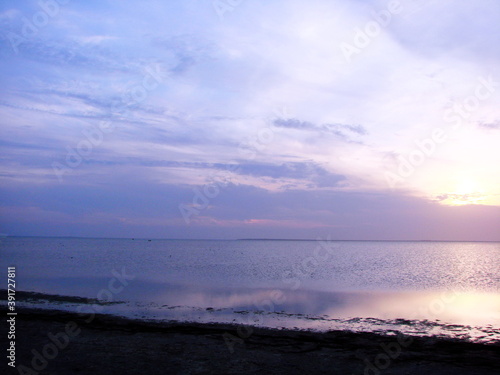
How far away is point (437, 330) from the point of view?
17.3m

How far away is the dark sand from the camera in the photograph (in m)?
10.8

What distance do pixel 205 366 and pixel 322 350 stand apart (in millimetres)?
4200

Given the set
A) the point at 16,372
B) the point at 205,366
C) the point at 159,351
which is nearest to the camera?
the point at 16,372

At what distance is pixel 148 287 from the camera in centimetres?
3203

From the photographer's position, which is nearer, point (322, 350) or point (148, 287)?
point (322, 350)

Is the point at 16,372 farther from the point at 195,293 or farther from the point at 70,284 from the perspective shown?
the point at 70,284

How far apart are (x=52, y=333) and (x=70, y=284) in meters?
20.9

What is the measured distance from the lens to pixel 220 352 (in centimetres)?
1239

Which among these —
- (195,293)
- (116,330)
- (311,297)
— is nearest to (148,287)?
(195,293)

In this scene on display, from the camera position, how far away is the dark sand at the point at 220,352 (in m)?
10.8

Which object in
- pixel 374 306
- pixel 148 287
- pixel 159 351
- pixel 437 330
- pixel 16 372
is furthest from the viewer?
pixel 148 287

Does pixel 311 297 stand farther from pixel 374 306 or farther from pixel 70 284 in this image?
pixel 70 284

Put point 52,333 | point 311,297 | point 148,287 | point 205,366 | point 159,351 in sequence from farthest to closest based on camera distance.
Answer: point 148,287
point 311,297
point 52,333
point 159,351
point 205,366

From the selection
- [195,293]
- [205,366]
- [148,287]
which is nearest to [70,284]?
[148,287]
